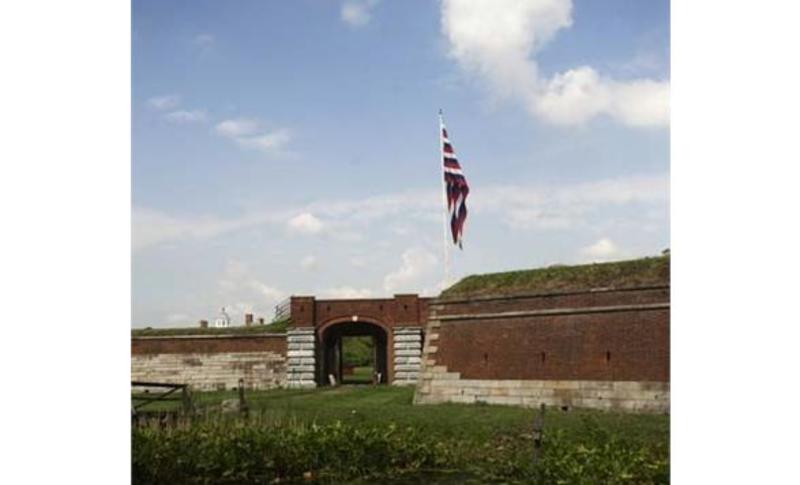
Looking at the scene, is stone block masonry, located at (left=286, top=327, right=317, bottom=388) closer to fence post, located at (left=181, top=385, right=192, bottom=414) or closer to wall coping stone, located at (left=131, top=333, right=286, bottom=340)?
wall coping stone, located at (left=131, top=333, right=286, bottom=340)

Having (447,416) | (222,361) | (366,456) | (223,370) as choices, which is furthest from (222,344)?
(366,456)

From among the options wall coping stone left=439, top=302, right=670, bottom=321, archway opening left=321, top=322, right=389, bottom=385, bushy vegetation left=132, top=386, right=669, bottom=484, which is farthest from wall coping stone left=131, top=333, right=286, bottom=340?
bushy vegetation left=132, top=386, right=669, bottom=484

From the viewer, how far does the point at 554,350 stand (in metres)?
14.0

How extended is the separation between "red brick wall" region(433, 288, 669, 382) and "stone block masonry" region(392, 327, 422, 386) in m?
6.87

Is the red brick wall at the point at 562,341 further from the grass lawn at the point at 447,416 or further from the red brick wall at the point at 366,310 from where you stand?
the red brick wall at the point at 366,310

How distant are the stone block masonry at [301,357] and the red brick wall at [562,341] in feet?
24.4

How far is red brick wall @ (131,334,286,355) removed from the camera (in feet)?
74.3

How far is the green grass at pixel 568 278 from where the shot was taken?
43.5 ft

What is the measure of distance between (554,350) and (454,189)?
319 cm

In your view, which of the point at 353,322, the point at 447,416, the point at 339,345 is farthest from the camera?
the point at 339,345
